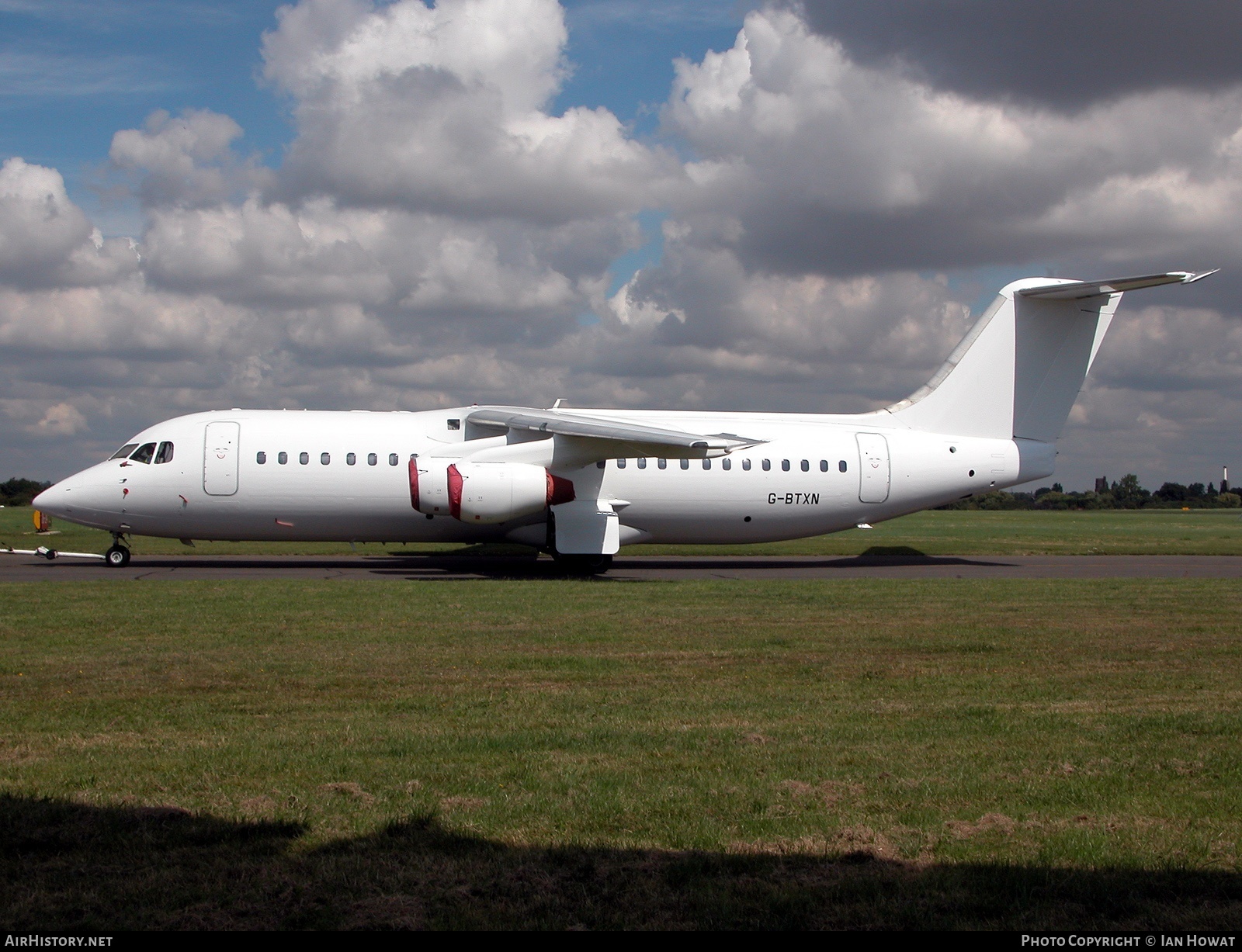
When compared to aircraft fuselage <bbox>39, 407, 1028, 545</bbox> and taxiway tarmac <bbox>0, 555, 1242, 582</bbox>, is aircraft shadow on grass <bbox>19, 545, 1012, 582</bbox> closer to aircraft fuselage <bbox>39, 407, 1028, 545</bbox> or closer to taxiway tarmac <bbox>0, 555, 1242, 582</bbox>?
taxiway tarmac <bbox>0, 555, 1242, 582</bbox>

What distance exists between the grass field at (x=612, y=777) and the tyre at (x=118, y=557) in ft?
32.9

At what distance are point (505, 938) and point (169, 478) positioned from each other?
66.5 ft

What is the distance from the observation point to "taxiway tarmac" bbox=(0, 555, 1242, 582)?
21.1 metres

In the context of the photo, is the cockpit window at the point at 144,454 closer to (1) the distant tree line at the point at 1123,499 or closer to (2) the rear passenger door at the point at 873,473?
(2) the rear passenger door at the point at 873,473

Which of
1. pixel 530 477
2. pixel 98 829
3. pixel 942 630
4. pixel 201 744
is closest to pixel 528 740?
pixel 201 744

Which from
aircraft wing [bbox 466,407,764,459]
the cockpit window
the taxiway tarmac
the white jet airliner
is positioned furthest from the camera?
the cockpit window

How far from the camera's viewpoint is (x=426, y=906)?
442 cm

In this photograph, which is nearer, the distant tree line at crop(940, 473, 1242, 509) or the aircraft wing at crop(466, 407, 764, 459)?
the aircraft wing at crop(466, 407, 764, 459)

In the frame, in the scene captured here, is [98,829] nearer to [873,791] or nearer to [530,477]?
[873,791]

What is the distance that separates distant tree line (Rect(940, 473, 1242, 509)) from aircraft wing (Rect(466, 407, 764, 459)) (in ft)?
249

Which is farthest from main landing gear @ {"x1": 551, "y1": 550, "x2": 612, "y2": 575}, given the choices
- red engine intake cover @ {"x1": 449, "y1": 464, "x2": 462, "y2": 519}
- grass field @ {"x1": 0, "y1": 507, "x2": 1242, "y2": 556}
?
grass field @ {"x1": 0, "y1": 507, "x2": 1242, "y2": 556}

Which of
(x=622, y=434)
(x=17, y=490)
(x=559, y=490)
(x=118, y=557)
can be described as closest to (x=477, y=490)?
(x=559, y=490)

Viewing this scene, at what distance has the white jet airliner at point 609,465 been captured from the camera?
22000 millimetres

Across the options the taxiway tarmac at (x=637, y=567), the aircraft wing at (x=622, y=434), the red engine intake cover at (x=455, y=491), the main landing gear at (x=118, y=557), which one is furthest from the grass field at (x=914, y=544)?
the red engine intake cover at (x=455, y=491)
